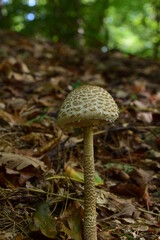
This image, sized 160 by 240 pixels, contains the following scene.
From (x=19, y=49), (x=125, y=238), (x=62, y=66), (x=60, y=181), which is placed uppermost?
(x=19, y=49)

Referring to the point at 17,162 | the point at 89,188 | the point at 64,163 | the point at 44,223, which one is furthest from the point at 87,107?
the point at 64,163

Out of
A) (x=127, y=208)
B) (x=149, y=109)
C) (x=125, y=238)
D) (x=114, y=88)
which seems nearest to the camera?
(x=125, y=238)

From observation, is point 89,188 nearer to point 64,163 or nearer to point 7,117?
point 64,163

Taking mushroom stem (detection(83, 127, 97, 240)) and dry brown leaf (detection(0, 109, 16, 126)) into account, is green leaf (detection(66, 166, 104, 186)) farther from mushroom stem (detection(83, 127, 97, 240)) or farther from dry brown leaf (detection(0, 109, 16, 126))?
dry brown leaf (detection(0, 109, 16, 126))

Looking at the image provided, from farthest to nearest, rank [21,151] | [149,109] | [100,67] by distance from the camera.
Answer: [100,67] < [149,109] < [21,151]

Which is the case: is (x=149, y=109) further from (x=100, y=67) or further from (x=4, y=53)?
(x=4, y=53)

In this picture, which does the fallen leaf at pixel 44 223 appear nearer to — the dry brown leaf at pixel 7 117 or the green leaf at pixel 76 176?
the green leaf at pixel 76 176

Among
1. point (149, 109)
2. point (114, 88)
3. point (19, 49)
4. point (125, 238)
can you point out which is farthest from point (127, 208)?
point (19, 49)
